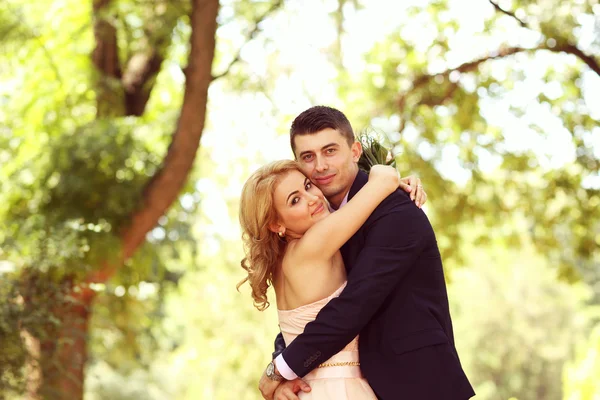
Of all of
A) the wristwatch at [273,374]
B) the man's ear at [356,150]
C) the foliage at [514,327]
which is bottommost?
the foliage at [514,327]

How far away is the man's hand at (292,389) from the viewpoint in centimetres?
310

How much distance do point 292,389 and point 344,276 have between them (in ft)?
1.58

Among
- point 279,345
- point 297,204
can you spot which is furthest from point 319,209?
point 279,345

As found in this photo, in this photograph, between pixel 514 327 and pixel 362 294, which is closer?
pixel 362 294

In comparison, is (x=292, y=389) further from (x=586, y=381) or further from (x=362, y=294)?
(x=586, y=381)

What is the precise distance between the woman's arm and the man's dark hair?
13.1 inches

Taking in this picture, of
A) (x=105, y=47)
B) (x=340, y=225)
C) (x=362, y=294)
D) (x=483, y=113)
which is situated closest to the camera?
(x=362, y=294)

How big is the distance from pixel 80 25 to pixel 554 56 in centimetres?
602

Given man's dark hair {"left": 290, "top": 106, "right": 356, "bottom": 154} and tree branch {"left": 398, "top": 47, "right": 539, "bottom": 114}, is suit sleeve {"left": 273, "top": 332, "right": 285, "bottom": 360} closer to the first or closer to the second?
Answer: man's dark hair {"left": 290, "top": 106, "right": 356, "bottom": 154}

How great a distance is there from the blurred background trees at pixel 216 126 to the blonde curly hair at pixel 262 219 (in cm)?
347

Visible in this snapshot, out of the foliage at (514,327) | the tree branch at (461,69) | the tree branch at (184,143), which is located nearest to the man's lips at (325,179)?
the tree branch at (184,143)

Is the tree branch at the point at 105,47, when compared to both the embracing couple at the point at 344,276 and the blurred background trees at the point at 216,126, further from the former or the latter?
the embracing couple at the point at 344,276

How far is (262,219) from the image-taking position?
10.6 ft

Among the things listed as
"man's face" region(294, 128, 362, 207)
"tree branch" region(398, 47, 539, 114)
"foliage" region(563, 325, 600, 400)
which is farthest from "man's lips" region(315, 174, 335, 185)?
"foliage" region(563, 325, 600, 400)
